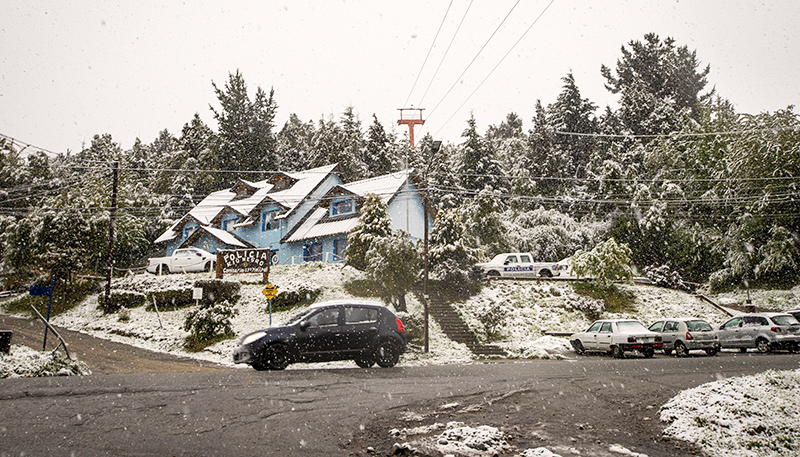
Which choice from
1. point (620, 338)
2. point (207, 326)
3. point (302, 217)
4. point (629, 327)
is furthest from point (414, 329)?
point (302, 217)

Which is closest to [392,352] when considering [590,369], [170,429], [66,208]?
[590,369]

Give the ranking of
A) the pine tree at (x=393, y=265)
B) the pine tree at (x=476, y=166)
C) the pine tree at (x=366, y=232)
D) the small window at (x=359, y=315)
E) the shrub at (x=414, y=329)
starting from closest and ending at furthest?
the small window at (x=359, y=315) → the shrub at (x=414, y=329) → the pine tree at (x=393, y=265) → the pine tree at (x=366, y=232) → the pine tree at (x=476, y=166)

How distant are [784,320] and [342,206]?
94.2 ft

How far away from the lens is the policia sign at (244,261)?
31781 mm

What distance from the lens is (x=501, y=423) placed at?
763 centimetres

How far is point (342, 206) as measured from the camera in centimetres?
4181

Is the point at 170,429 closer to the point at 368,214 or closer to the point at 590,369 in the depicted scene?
the point at 590,369

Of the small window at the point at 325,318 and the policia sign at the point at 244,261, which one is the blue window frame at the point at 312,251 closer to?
the policia sign at the point at 244,261

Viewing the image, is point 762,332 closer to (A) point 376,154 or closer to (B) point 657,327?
(B) point 657,327

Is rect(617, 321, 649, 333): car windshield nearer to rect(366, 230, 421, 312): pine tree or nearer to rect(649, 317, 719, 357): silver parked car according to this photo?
rect(649, 317, 719, 357): silver parked car

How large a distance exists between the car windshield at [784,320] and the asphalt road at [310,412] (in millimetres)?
11226

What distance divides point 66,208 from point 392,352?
28973 mm

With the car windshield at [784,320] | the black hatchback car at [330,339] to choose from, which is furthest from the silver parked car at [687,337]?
the black hatchback car at [330,339]

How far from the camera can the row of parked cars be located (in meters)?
20.7
